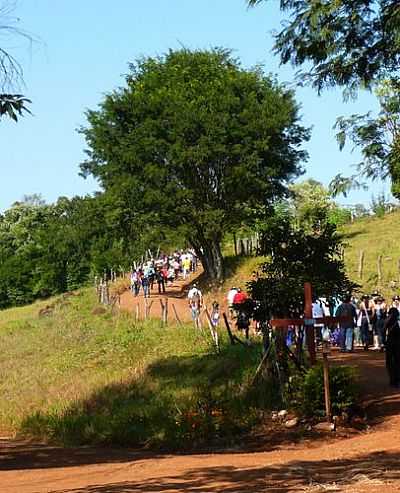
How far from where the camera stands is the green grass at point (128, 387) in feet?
61.4

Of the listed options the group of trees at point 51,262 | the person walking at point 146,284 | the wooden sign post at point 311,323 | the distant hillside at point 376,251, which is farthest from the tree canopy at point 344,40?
the group of trees at point 51,262

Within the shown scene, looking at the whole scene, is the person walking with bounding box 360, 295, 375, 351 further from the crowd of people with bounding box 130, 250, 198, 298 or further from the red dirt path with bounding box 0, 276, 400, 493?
the crowd of people with bounding box 130, 250, 198, 298

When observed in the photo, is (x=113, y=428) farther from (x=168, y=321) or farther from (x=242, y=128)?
(x=242, y=128)

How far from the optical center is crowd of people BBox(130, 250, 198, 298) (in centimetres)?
4509

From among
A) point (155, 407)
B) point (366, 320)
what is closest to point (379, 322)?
point (366, 320)

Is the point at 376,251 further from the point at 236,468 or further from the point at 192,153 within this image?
the point at 236,468

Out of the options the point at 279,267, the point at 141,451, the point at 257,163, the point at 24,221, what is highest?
the point at 24,221

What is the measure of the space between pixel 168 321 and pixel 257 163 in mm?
12755

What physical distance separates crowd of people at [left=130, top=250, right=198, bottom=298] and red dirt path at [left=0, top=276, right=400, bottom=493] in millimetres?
25798

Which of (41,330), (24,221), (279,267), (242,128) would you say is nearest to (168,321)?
(41,330)

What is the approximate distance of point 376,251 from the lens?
5144 cm

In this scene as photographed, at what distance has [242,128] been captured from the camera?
Answer: 45.5m

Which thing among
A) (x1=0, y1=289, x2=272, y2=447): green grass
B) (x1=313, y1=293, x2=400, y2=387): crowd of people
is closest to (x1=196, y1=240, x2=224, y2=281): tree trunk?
(x1=0, y1=289, x2=272, y2=447): green grass

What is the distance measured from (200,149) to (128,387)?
21861 mm
